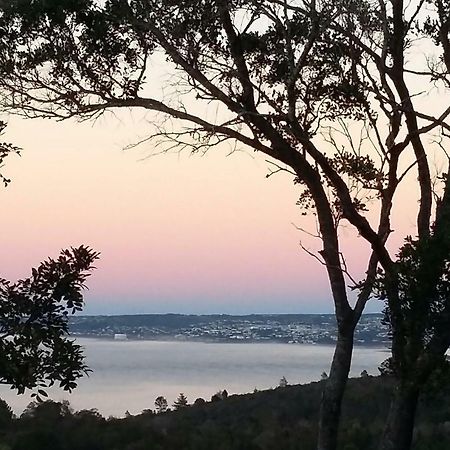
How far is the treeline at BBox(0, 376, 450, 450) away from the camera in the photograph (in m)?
11.6

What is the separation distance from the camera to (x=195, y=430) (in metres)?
13.2

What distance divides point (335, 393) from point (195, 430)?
5.05 m

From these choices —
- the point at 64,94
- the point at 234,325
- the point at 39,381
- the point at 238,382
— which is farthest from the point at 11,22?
the point at 238,382

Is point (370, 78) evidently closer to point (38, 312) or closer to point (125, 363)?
point (38, 312)

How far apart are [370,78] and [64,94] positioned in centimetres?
291

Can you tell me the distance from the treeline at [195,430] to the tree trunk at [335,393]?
1651mm

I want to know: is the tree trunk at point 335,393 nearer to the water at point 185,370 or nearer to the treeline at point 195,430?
the treeline at point 195,430

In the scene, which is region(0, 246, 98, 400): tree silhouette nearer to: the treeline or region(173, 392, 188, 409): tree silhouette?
the treeline

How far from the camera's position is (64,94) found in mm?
8773

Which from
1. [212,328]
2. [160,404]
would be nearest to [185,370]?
[212,328]

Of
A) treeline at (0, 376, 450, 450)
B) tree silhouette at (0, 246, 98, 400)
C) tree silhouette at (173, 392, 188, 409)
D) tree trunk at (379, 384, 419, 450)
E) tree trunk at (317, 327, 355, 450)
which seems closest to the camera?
tree silhouette at (0, 246, 98, 400)

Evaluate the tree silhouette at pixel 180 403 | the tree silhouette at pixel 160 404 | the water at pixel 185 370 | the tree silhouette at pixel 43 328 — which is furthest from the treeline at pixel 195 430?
the tree silhouette at pixel 43 328

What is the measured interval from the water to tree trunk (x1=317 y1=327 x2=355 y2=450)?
980 centimetres

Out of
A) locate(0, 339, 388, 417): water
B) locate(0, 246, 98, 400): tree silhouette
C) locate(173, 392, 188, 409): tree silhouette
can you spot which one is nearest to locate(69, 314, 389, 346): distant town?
locate(0, 339, 388, 417): water
